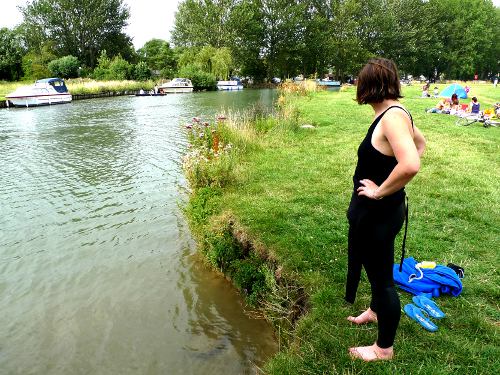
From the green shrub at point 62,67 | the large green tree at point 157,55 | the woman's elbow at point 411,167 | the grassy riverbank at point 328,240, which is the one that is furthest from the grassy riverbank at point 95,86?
the woman's elbow at point 411,167

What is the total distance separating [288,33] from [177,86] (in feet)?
91.9

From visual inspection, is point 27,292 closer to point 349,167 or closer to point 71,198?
point 71,198

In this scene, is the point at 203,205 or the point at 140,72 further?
the point at 140,72

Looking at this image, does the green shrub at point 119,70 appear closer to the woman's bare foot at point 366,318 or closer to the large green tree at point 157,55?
the large green tree at point 157,55

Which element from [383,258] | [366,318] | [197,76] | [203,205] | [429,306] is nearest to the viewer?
[383,258]

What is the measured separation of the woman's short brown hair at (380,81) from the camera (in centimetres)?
252

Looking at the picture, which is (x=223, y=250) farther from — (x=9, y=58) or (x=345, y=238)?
(x=9, y=58)

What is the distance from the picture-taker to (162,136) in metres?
16.5

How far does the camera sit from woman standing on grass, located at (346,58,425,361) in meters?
2.36

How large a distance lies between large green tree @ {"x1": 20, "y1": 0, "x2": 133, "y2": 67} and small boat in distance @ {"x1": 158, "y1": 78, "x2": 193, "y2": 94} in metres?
27.4

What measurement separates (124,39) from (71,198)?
67720mm

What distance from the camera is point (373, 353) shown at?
2996mm

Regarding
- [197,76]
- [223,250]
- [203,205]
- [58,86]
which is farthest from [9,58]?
[223,250]

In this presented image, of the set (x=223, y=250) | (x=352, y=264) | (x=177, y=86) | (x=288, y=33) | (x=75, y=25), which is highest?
(x=75, y=25)
